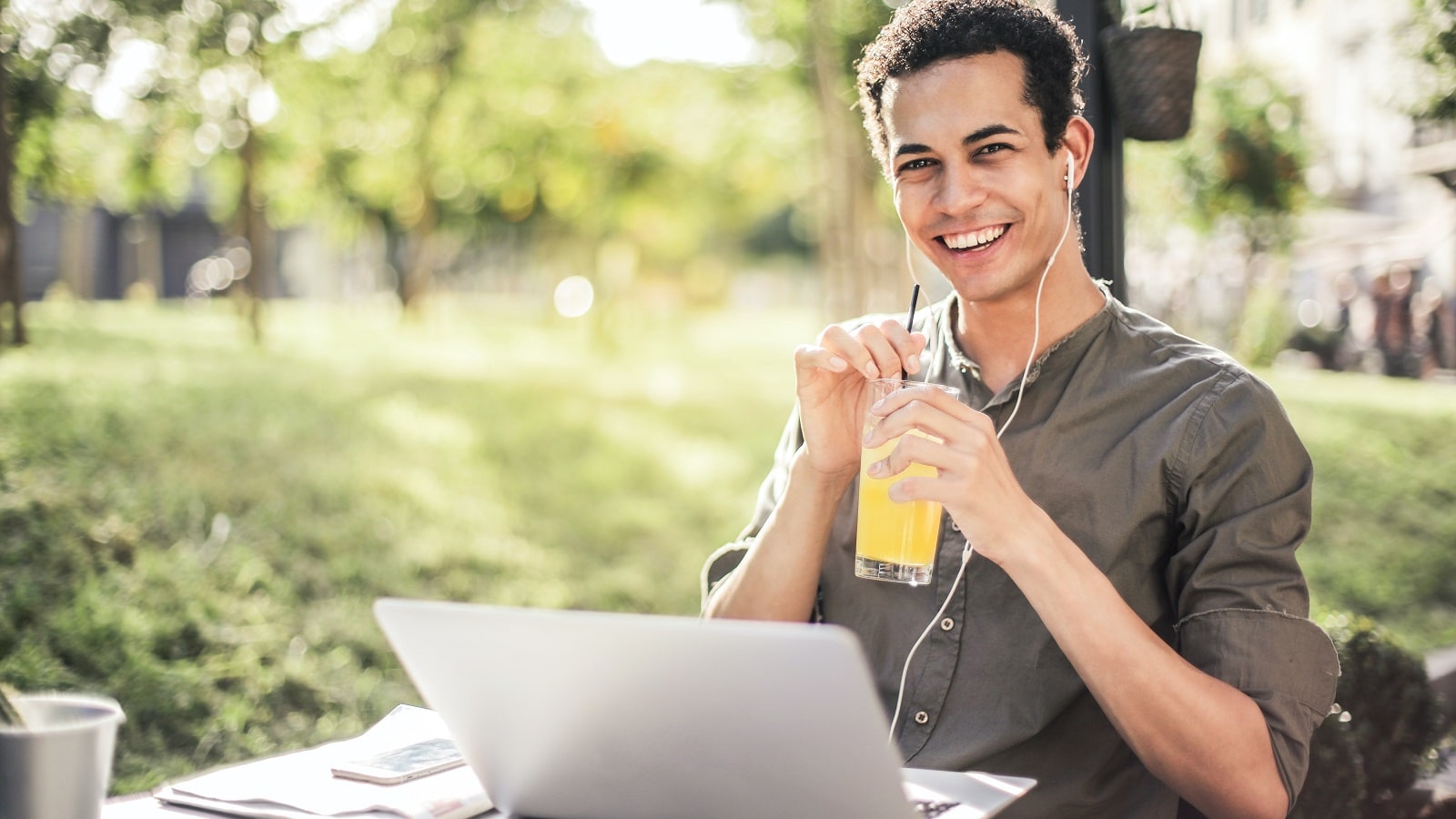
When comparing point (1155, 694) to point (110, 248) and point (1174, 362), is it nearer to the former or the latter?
point (1174, 362)

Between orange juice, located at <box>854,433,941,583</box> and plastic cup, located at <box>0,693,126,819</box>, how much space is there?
0.91 m

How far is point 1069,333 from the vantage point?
1.88 m

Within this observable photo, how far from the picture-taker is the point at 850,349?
1.62 meters

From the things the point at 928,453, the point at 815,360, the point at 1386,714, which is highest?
the point at 815,360

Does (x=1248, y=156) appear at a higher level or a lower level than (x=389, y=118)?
lower

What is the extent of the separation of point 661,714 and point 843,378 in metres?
0.77

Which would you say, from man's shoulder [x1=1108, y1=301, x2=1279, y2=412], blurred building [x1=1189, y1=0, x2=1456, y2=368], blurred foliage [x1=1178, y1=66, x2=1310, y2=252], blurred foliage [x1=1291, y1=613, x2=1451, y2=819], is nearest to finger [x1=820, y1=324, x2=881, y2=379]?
man's shoulder [x1=1108, y1=301, x2=1279, y2=412]

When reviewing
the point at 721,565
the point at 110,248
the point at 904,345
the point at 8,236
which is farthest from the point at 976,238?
the point at 110,248

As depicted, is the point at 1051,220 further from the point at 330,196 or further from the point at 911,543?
the point at 330,196

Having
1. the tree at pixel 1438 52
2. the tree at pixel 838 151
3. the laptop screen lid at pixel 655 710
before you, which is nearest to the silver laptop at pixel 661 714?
the laptop screen lid at pixel 655 710

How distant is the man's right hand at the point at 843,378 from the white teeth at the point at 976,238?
20 centimetres

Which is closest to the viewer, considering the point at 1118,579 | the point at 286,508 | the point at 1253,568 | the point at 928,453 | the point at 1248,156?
the point at 928,453

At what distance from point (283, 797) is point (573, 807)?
11.4 inches

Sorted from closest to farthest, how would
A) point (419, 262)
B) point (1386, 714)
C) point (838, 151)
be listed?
point (1386, 714) → point (838, 151) → point (419, 262)
